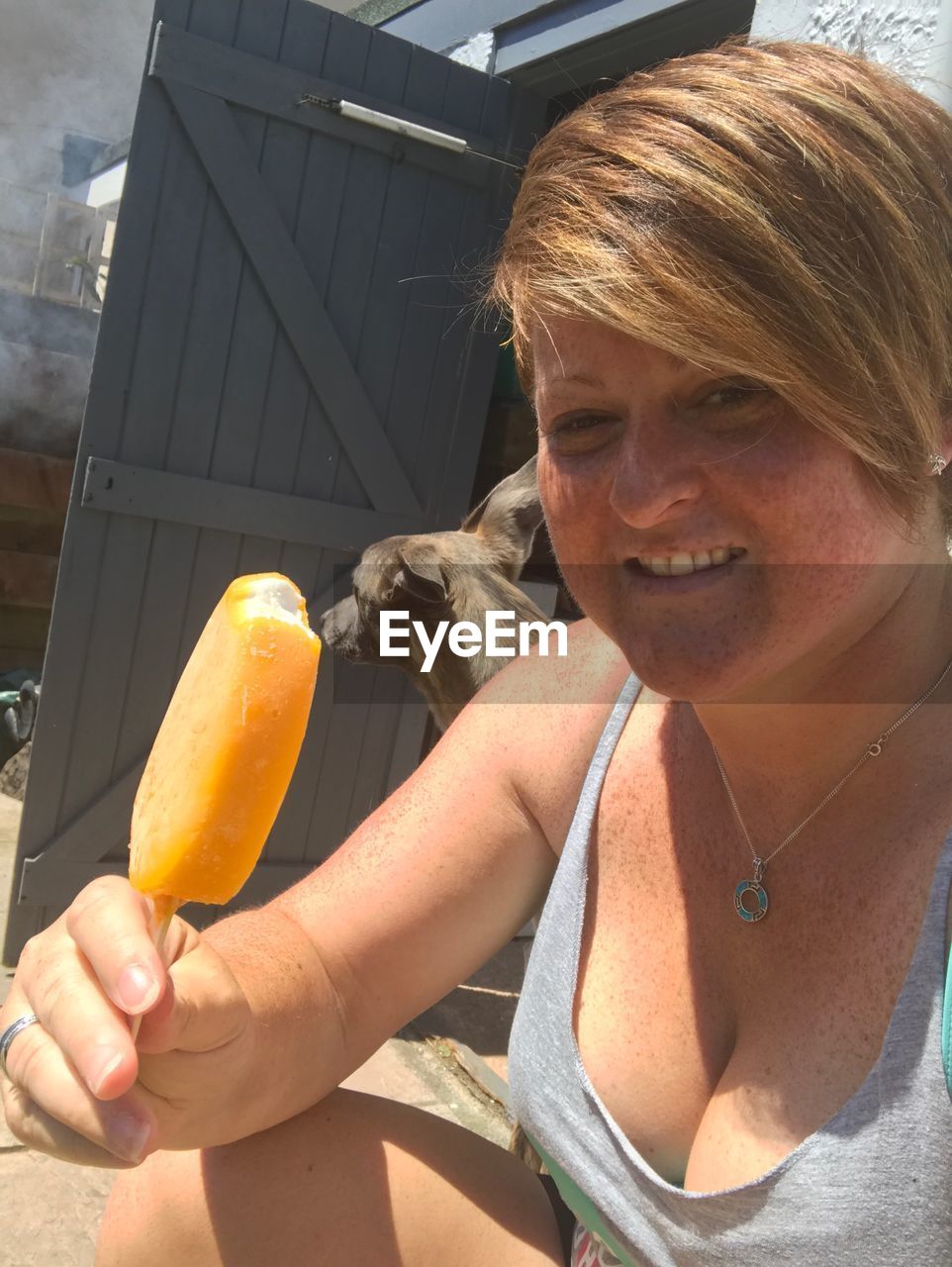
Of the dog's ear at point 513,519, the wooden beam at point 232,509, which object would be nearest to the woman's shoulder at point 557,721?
the dog's ear at point 513,519

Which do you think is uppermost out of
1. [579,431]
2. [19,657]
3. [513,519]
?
[513,519]

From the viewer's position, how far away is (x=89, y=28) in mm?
9180

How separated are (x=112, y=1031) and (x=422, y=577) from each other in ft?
7.35

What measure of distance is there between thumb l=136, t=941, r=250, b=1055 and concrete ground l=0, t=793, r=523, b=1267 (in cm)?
175

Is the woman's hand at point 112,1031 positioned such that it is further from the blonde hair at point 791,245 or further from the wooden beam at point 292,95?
the wooden beam at point 292,95

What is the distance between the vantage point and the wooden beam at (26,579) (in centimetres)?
711

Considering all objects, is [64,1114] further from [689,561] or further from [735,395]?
[735,395]

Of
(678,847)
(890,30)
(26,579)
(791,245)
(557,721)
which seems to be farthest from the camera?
(26,579)

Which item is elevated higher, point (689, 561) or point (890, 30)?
point (890, 30)

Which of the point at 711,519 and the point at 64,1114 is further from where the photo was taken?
the point at 711,519

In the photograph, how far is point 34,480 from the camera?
699 centimetres

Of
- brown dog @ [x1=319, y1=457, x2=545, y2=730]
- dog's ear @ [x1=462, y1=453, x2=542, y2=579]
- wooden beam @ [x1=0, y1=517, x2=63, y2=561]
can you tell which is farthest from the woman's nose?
wooden beam @ [x1=0, y1=517, x2=63, y2=561]

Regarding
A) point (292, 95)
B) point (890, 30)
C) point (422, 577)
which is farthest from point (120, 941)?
point (292, 95)

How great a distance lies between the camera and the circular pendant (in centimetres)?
140
